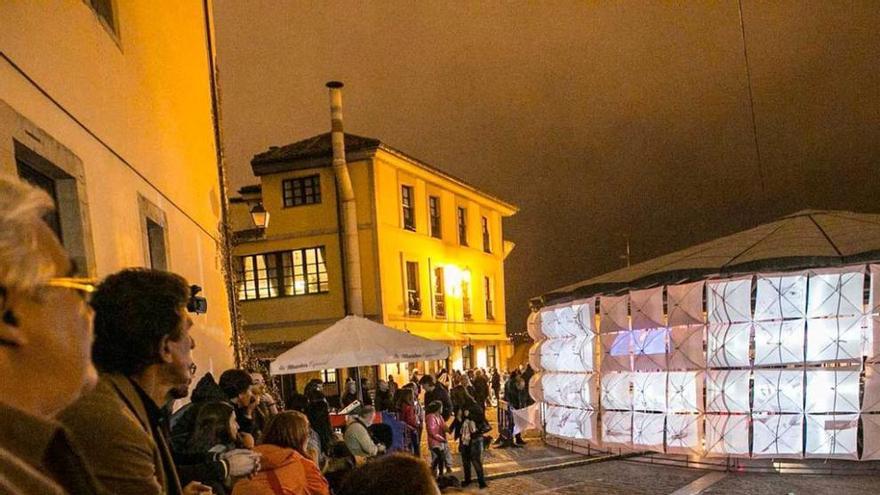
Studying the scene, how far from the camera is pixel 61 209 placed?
4832 millimetres

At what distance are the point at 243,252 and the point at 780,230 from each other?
68.3 ft

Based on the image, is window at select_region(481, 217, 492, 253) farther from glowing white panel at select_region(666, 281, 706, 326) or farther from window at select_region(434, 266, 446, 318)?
glowing white panel at select_region(666, 281, 706, 326)

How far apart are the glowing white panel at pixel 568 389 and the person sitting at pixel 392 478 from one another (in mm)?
11450

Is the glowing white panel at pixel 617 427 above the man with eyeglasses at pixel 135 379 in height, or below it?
below

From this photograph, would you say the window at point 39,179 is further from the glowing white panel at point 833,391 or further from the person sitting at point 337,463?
the glowing white panel at point 833,391

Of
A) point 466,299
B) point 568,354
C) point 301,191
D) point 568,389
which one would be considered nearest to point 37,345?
point 568,354

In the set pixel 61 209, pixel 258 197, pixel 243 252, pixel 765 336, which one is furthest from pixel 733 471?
pixel 258 197

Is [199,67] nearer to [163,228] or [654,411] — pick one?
[163,228]

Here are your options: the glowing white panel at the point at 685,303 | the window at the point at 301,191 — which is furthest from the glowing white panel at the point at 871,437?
the window at the point at 301,191

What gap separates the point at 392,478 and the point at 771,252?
10.3 m

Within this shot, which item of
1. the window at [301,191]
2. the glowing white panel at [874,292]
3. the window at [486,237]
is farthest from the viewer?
the window at [486,237]

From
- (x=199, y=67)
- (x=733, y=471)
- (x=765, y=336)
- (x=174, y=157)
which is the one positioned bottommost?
(x=733, y=471)

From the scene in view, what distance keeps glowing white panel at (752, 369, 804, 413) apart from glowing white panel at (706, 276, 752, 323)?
3.24 ft

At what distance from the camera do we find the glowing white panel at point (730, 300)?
33.9 feet
